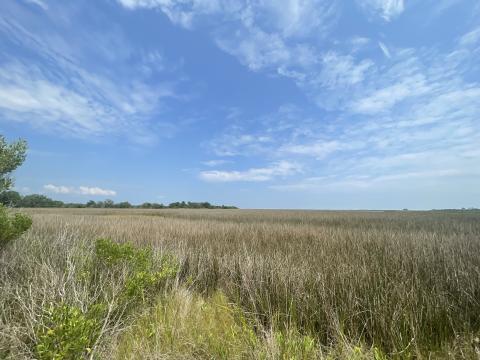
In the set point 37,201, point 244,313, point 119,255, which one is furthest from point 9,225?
point 37,201

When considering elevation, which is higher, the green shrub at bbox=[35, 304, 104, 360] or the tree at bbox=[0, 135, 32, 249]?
the tree at bbox=[0, 135, 32, 249]

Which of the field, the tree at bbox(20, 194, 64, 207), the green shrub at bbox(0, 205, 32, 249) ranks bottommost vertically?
the field

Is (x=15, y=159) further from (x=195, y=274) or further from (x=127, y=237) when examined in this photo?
(x=195, y=274)

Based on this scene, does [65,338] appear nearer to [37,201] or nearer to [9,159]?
[9,159]

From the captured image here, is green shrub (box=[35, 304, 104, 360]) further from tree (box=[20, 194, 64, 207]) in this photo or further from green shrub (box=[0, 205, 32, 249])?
tree (box=[20, 194, 64, 207])

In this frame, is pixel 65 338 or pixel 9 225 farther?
pixel 9 225

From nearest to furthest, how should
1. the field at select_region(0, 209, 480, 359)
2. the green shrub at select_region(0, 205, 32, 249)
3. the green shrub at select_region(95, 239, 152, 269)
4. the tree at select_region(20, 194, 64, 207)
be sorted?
the field at select_region(0, 209, 480, 359)
the green shrub at select_region(95, 239, 152, 269)
the green shrub at select_region(0, 205, 32, 249)
the tree at select_region(20, 194, 64, 207)

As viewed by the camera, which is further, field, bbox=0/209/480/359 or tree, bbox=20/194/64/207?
tree, bbox=20/194/64/207

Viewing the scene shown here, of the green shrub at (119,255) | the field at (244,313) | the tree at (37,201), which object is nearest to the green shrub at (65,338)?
the field at (244,313)

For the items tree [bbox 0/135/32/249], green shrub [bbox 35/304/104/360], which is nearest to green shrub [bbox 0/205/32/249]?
tree [bbox 0/135/32/249]

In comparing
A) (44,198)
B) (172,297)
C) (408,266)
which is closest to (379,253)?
(408,266)

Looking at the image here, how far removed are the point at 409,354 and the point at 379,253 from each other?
11.7ft

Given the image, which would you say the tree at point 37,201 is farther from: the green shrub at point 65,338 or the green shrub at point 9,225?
the green shrub at point 65,338

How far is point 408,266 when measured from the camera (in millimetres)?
4406
